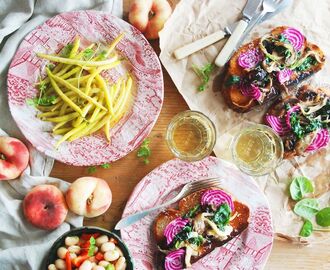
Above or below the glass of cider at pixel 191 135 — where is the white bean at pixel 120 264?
below

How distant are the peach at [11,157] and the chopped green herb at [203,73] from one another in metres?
0.95

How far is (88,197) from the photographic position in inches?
118

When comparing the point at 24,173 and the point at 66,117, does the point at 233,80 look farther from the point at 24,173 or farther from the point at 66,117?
the point at 24,173

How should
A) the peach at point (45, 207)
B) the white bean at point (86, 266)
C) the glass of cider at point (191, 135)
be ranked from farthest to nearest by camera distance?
the glass of cider at point (191, 135), the peach at point (45, 207), the white bean at point (86, 266)

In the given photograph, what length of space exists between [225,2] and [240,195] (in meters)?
1.01

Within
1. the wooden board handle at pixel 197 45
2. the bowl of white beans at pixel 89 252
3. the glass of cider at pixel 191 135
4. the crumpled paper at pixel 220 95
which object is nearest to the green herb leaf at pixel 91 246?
the bowl of white beans at pixel 89 252

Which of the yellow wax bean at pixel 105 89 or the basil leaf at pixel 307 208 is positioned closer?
the yellow wax bean at pixel 105 89

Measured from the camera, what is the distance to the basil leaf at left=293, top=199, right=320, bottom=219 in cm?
317

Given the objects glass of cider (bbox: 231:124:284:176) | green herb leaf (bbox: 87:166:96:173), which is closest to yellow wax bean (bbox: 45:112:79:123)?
green herb leaf (bbox: 87:166:96:173)

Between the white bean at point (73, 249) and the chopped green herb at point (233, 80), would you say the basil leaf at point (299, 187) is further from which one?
the white bean at point (73, 249)

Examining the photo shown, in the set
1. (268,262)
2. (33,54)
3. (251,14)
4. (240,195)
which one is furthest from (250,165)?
(33,54)

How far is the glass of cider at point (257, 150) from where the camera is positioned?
311 centimetres

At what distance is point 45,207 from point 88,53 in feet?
2.61

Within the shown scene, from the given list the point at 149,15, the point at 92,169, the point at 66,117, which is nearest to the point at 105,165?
the point at 92,169
